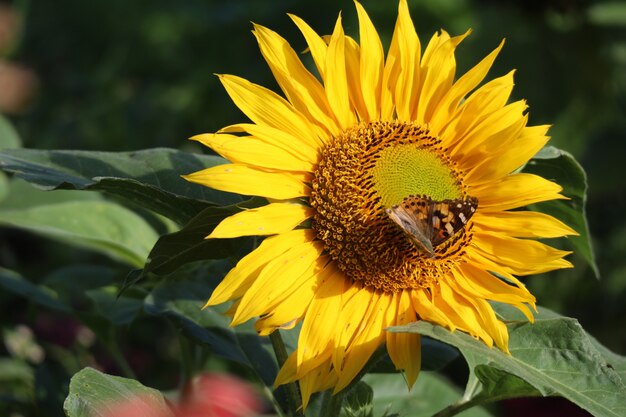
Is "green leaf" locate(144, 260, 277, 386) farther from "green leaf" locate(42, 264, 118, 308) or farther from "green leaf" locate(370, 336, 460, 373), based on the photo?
"green leaf" locate(42, 264, 118, 308)

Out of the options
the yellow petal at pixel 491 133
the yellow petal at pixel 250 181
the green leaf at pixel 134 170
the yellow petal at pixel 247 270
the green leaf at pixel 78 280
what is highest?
the yellow petal at pixel 491 133

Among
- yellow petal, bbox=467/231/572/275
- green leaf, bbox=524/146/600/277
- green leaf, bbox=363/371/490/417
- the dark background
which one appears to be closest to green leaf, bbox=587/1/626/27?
the dark background

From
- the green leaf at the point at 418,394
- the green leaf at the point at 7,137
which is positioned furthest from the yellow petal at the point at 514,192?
the green leaf at the point at 7,137

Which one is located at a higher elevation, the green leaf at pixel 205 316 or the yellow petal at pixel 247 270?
the yellow petal at pixel 247 270

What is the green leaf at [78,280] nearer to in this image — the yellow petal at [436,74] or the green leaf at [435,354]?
the green leaf at [435,354]

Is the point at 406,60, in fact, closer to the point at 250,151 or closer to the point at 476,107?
the point at 476,107

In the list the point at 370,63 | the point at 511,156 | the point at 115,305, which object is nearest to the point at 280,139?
the point at 370,63

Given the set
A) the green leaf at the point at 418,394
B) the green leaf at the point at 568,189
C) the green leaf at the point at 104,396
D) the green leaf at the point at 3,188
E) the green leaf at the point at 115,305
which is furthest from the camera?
the green leaf at the point at 3,188
